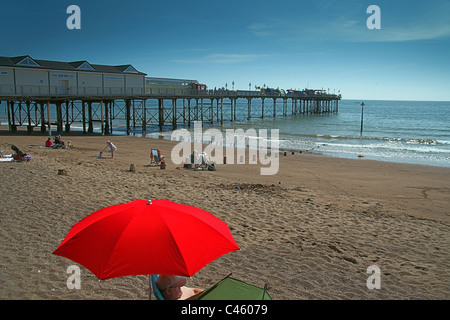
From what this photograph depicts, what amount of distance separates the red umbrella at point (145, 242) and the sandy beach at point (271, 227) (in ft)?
5.72

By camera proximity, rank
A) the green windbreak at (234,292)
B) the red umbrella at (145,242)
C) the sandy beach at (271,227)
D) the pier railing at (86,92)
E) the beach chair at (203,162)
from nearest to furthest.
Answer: the red umbrella at (145,242) < the green windbreak at (234,292) < the sandy beach at (271,227) < the beach chair at (203,162) < the pier railing at (86,92)

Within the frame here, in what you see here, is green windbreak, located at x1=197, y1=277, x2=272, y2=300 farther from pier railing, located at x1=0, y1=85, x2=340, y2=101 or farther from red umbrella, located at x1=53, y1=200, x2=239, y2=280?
pier railing, located at x1=0, y1=85, x2=340, y2=101

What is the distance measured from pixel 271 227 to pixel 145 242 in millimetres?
4750

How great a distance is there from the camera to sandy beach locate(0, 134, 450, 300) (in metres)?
4.95

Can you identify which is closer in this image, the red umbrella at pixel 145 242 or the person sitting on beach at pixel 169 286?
the red umbrella at pixel 145 242

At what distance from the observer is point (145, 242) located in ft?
9.71

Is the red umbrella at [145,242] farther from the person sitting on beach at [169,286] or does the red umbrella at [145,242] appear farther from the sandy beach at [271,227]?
the sandy beach at [271,227]

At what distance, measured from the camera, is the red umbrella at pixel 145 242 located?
2863mm

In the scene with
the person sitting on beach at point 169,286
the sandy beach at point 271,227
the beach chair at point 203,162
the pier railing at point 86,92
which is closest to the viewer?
the person sitting on beach at point 169,286

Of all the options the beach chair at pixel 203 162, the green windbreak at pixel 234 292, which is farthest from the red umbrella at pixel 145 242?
the beach chair at pixel 203 162

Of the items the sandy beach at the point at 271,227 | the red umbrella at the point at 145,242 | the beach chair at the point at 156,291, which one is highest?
the red umbrella at the point at 145,242

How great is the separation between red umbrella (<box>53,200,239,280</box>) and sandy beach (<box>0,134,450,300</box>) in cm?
174

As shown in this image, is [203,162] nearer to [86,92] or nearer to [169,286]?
[169,286]

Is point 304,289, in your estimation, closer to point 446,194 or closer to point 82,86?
point 446,194
